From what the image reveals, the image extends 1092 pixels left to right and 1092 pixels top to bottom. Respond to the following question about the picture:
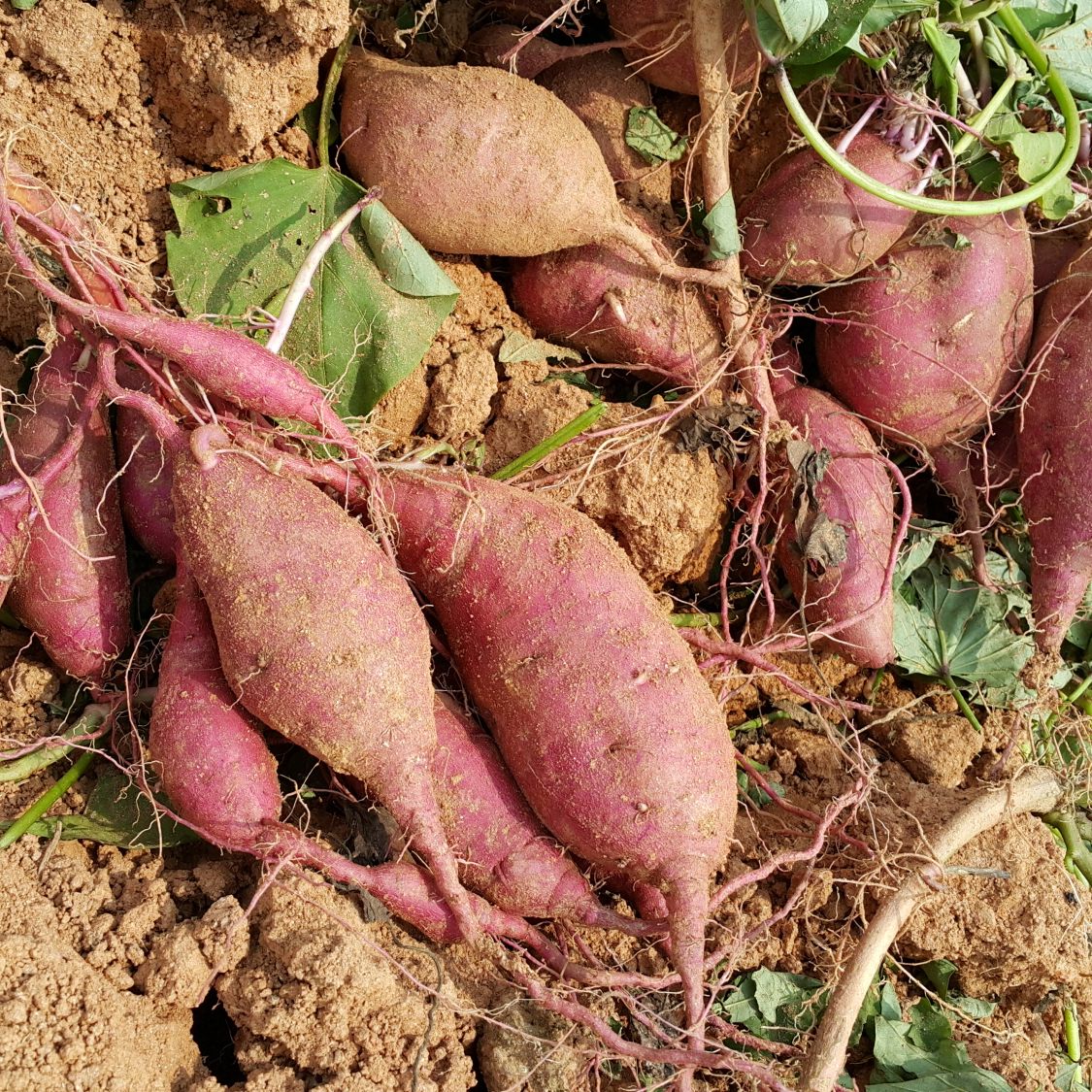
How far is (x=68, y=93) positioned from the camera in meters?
1.49

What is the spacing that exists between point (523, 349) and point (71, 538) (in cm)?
82

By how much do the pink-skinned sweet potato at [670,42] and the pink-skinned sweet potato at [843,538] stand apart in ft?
2.05

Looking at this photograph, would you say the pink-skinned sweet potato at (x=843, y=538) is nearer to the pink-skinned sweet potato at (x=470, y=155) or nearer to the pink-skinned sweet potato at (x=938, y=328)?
the pink-skinned sweet potato at (x=938, y=328)

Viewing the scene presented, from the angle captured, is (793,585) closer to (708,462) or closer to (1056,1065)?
(708,462)

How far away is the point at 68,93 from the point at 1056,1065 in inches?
87.0

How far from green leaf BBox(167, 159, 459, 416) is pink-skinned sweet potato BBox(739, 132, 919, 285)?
0.61 metres

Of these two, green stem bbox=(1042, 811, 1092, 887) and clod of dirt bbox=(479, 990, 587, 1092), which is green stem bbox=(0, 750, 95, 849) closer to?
clod of dirt bbox=(479, 990, 587, 1092)

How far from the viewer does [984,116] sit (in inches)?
67.9

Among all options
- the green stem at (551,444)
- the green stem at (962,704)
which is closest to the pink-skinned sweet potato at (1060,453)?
the green stem at (962,704)

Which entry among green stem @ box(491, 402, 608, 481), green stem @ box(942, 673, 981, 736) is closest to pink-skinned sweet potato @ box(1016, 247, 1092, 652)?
green stem @ box(942, 673, 981, 736)

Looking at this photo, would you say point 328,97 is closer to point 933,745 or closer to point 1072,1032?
point 933,745

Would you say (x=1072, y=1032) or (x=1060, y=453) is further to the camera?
(x=1060, y=453)

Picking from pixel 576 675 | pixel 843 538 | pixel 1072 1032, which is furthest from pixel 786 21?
pixel 1072 1032

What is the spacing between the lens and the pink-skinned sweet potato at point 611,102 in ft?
A: 5.87
